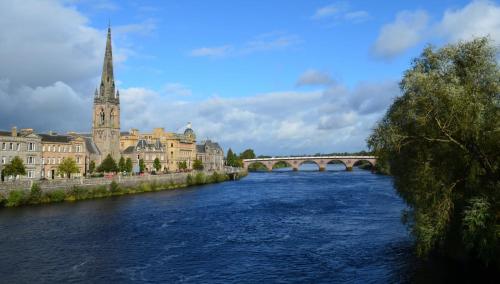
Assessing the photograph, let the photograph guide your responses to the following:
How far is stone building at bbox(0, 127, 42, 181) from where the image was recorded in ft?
267

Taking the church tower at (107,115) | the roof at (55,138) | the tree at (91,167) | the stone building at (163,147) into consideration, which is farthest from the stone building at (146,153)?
the roof at (55,138)

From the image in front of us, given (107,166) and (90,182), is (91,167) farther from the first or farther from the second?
(90,182)

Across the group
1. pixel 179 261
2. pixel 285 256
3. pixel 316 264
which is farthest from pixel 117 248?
pixel 316 264

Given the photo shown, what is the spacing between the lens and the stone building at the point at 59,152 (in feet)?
317

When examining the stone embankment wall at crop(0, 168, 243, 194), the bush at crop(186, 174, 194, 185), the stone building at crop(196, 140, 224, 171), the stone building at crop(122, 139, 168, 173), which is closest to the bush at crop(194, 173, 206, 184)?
the stone embankment wall at crop(0, 168, 243, 194)

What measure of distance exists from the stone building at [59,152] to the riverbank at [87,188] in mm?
14827

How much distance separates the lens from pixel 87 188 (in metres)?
81.9

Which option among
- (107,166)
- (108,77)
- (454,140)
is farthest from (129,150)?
(454,140)

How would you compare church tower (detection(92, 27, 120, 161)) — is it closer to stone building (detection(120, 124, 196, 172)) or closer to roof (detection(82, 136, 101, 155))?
roof (detection(82, 136, 101, 155))

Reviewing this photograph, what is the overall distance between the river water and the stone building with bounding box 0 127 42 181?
1915cm

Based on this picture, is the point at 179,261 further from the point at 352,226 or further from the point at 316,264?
the point at 352,226

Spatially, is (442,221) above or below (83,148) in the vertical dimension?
below

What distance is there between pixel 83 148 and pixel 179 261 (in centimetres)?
7878

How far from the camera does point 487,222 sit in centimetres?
2525
